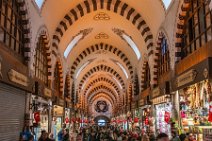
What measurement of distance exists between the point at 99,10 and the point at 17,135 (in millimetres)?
7912

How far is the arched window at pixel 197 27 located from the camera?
24.0 ft

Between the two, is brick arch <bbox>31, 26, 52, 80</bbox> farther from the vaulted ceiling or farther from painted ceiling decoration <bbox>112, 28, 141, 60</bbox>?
painted ceiling decoration <bbox>112, 28, 141, 60</bbox>

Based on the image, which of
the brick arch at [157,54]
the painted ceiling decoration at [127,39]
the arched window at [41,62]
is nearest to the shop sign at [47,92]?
the arched window at [41,62]

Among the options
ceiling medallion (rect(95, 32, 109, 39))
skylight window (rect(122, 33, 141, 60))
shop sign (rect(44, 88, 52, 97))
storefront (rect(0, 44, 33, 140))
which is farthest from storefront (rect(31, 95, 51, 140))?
ceiling medallion (rect(95, 32, 109, 39))

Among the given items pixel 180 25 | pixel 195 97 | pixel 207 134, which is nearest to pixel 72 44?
pixel 180 25

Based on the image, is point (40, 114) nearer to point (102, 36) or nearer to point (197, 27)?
point (197, 27)

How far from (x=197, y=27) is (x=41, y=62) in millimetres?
6492

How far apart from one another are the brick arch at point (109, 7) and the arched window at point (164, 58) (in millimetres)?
1086

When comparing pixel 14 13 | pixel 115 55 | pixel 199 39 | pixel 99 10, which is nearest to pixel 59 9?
pixel 99 10

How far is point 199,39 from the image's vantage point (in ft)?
26.1

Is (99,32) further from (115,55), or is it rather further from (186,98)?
(186,98)

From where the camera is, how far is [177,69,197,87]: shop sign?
7.32m

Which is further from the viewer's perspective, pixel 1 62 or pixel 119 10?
pixel 119 10

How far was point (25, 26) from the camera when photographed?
959 centimetres
